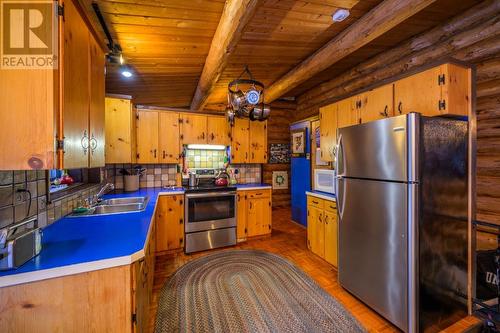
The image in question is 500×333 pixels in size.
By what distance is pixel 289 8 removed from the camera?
2.05 metres

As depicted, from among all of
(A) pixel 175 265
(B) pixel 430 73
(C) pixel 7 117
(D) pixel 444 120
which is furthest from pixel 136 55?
(D) pixel 444 120

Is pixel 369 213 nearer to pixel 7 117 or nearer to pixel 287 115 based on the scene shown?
pixel 7 117

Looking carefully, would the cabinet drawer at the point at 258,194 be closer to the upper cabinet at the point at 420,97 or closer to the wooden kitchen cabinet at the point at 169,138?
the wooden kitchen cabinet at the point at 169,138

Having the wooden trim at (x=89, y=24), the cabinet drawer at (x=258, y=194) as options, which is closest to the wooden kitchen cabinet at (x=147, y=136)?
the cabinet drawer at (x=258, y=194)

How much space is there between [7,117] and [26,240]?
1.79 ft

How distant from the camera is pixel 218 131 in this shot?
376 cm

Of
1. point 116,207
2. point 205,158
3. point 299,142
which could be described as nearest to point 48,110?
point 116,207

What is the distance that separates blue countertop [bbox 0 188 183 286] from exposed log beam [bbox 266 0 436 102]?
260cm

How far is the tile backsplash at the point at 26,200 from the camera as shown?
3.76ft

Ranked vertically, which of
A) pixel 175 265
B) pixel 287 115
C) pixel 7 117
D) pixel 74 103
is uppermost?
pixel 287 115

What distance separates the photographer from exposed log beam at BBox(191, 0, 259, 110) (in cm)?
168

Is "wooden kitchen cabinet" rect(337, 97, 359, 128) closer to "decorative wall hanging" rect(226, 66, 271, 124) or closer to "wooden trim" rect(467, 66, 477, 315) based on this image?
"wooden trim" rect(467, 66, 477, 315)

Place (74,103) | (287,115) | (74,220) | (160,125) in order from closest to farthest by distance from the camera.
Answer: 1. (74,103)
2. (74,220)
3. (160,125)
4. (287,115)

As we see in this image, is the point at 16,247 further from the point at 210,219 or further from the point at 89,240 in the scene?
the point at 210,219
